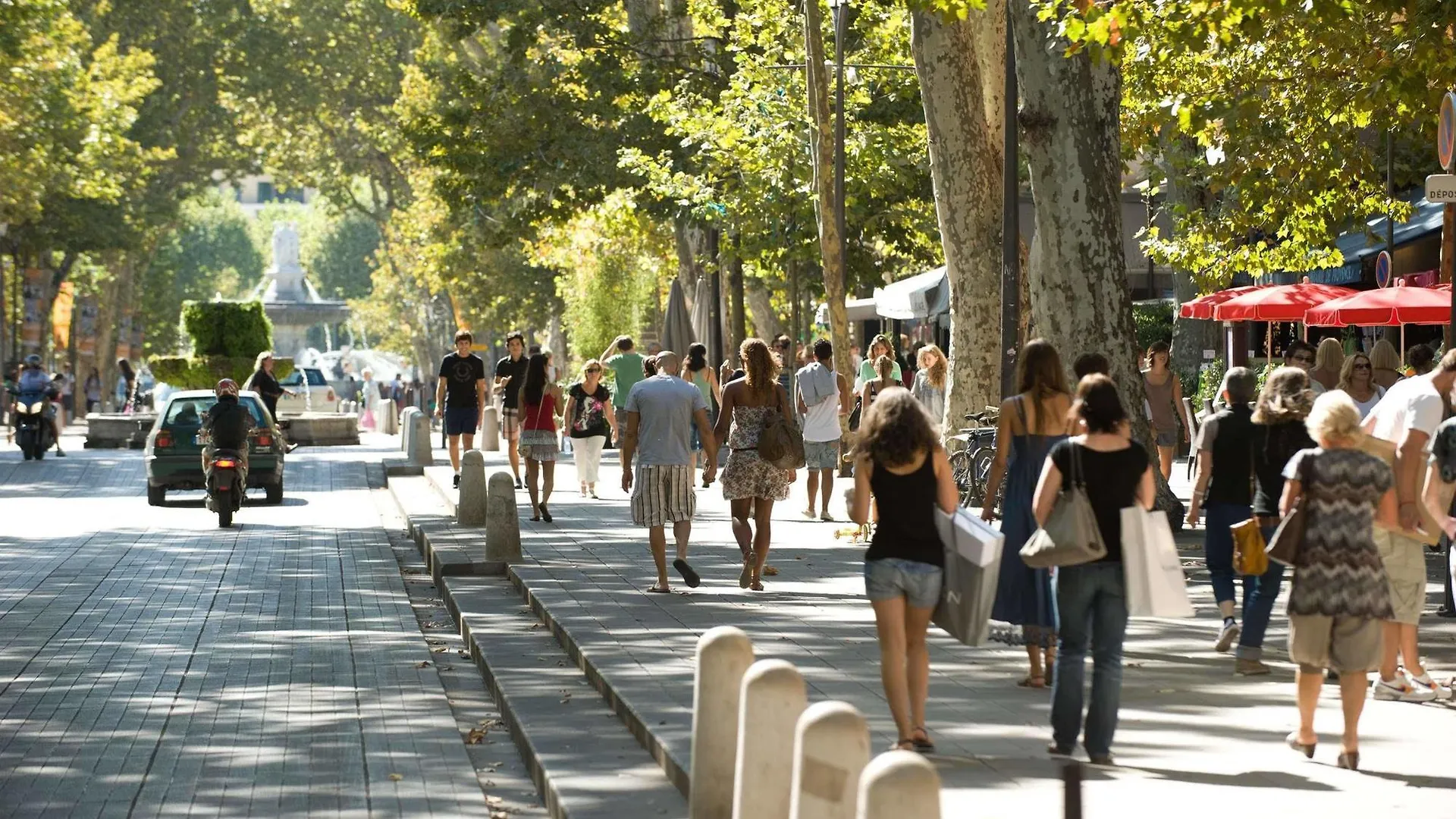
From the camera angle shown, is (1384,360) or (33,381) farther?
(33,381)

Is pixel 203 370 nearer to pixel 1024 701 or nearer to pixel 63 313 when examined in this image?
pixel 63 313

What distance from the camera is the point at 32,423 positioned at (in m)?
36.6

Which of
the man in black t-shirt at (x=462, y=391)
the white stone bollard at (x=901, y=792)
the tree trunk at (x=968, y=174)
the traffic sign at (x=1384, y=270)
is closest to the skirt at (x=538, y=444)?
the man in black t-shirt at (x=462, y=391)

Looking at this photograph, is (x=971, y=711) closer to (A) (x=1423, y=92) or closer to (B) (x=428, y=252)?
(A) (x=1423, y=92)

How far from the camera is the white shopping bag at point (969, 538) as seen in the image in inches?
313

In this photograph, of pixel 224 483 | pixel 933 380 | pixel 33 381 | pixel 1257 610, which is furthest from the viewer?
pixel 33 381

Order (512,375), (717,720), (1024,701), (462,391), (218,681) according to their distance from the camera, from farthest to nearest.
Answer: (462,391) < (512,375) < (218,681) < (1024,701) < (717,720)

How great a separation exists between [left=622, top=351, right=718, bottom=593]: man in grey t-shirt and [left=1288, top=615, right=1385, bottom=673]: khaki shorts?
649 cm

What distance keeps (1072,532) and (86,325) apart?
68444 millimetres

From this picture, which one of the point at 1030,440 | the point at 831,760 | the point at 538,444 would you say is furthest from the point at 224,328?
the point at 831,760

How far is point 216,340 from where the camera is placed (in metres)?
50.3

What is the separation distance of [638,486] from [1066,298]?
16.3ft

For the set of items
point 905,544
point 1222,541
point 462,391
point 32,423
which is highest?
point 462,391

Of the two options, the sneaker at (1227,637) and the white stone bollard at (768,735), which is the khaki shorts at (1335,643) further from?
the sneaker at (1227,637)
